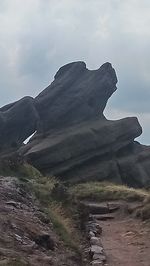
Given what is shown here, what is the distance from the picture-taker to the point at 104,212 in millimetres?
34906

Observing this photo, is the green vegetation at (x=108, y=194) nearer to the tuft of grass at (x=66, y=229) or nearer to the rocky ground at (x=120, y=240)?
the rocky ground at (x=120, y=240)

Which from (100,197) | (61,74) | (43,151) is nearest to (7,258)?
(100,197)

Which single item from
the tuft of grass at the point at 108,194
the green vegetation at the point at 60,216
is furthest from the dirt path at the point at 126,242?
the tuft of grass at the point at 108,194

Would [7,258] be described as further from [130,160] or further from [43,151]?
[130,160]

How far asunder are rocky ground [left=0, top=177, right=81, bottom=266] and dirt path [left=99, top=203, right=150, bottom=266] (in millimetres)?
2078

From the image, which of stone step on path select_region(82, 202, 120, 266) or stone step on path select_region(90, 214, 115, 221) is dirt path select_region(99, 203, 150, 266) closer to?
stone step on path select_region(82, 202, 120, 266)

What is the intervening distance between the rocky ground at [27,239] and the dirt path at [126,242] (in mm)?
2078

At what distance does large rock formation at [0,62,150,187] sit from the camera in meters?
71.9

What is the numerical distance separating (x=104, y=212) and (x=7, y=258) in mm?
22284

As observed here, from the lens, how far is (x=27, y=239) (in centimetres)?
1647

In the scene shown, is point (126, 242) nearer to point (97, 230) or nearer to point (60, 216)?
point (97, 230)

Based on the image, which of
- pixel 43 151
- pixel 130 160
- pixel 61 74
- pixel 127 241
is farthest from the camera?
pixel 61 74

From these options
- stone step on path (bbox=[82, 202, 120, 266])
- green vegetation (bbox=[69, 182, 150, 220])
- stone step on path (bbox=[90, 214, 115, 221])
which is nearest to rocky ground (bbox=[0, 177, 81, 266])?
stone step on path (bbox=[82, 202, 120, 266])

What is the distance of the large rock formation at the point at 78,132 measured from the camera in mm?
71944
